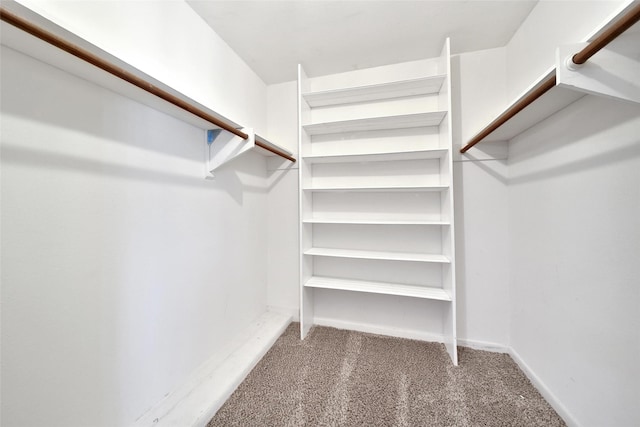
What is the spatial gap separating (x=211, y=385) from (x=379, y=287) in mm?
1188

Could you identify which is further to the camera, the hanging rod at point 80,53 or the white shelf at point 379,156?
the white shelf at point 379,156

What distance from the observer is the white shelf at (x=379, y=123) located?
155 cm

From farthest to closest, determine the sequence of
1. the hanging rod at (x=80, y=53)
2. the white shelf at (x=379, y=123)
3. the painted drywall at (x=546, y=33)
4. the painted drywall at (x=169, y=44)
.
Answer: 1. the white shelf at (x=379, y=123)
2. the painted drywall at (x=546, y=33)
3. the painted drywall at (x=169, y=44)
4. the hanging rod at (x=80, y=53)

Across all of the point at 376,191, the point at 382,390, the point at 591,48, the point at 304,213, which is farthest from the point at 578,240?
the point at 304,213

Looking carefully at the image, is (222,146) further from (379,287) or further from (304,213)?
(379,287)

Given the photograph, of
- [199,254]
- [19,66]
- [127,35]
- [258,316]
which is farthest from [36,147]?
[258,316]

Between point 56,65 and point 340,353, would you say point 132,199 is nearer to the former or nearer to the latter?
point 56,65

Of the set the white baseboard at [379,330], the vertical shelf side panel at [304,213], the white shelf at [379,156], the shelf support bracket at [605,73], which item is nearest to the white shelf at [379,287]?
the vertical shelf side panel at [304,213]

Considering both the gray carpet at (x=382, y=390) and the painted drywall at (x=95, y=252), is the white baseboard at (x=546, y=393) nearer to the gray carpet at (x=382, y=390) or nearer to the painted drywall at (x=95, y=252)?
the gray carpet at (x=382, y=390)

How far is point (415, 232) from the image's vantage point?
1.78 m

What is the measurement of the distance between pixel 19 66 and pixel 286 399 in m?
1.67

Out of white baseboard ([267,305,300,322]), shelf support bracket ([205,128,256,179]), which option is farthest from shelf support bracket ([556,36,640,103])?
white baseboard ([267,305,300,322])

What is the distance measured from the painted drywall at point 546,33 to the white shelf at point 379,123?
1.57 ft

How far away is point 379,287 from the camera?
5.62 feet
